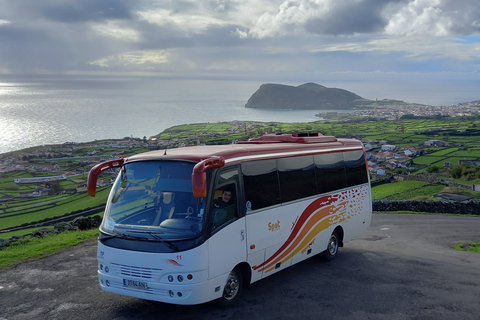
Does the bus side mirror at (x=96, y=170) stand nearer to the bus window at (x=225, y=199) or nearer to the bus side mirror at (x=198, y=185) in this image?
the bus window at (x=225, y=199)

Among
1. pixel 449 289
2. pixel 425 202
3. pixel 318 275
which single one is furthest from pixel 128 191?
pixel 425 202

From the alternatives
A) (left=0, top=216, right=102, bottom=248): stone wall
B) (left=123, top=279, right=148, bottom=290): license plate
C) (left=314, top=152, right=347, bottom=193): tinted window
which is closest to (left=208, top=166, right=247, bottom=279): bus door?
(left=123, top=279, right=148, bottom=290): license plate

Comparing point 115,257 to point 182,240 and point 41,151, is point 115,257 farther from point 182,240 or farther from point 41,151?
point 41,151

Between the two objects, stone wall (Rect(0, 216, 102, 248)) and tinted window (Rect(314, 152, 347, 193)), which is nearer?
tinted window (Rect(314, 152, 347, 193))

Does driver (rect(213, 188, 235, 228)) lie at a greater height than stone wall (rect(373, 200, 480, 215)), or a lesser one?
greater

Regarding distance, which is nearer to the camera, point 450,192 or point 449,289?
point 449,289

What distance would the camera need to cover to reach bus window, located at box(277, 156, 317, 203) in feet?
30.8

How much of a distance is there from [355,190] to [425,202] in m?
14.3

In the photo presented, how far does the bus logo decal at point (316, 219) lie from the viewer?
9.15 metres

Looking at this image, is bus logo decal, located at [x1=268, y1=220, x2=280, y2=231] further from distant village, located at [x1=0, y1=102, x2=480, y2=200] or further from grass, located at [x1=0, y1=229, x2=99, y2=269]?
distant village, located at [x1=0, y1=102, x2=480, y2=200]

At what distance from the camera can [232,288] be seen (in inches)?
307

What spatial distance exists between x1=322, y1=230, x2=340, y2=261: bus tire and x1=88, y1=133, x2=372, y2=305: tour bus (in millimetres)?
1494

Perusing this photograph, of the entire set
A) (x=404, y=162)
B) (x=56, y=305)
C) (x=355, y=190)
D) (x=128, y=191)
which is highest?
(x=128, y=191)

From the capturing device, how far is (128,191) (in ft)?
24.9
